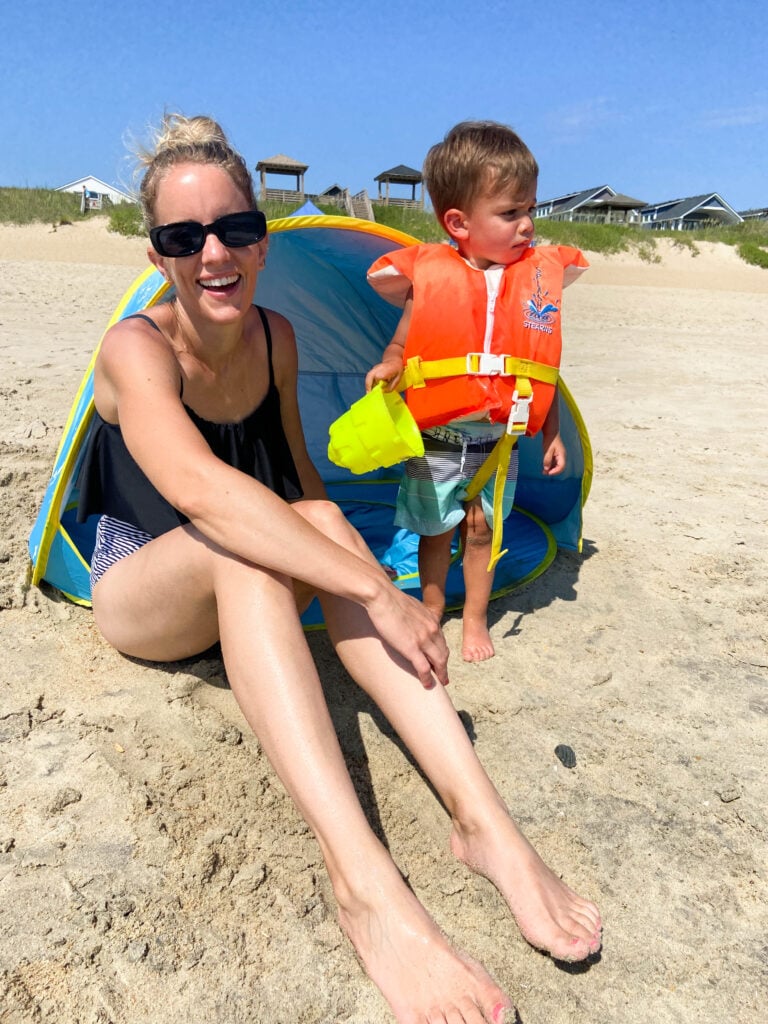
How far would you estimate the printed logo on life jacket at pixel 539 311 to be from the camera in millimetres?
2617

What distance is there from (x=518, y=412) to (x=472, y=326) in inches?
12.5

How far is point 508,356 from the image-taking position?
262cm

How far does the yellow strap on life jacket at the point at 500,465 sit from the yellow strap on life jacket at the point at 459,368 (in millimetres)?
60

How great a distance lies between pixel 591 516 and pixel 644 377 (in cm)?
412

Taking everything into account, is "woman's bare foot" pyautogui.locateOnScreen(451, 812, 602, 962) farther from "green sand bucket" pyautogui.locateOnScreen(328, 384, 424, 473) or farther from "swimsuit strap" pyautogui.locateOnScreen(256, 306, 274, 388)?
"swimsuit strap" pyautogui.locateOnScreen(256, 306, 274, 388)

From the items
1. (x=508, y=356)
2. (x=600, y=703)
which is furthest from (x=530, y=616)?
(x=508, y=356)

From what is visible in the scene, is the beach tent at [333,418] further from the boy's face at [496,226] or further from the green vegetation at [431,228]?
the green vegetation at [431,228]

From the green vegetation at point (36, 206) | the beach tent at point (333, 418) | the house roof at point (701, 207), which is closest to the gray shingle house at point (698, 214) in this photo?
the house roof at point (701, 207)

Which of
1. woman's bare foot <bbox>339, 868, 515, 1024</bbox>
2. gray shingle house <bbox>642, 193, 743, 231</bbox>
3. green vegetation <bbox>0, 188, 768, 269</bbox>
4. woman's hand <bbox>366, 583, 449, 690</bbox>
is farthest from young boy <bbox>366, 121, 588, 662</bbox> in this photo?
gray shingle house <bbox>642, 193, 743, 231</bbox>

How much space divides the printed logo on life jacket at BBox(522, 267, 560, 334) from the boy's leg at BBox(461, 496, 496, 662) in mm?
614

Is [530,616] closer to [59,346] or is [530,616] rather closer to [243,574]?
[243,574]

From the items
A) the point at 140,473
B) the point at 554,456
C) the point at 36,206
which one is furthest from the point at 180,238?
the point at 36,206

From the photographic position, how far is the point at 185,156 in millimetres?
1909

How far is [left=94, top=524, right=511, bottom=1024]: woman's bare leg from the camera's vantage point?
1.44m
